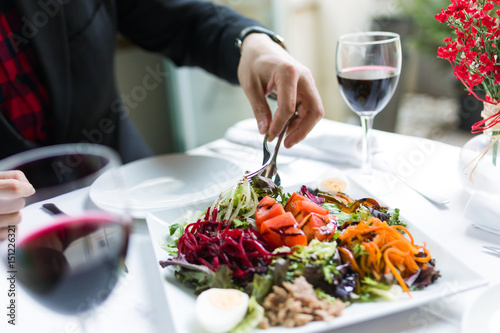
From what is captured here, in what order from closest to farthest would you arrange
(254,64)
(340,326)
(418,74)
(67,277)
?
(67,277)
(340,326)
(254,64)
(418,74)

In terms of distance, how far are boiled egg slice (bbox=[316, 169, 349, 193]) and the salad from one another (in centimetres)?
13

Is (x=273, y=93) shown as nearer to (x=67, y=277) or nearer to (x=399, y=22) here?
(x=67, y=277)

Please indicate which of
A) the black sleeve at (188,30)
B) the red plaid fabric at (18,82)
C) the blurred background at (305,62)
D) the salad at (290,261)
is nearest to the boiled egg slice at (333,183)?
the salad at (290,261)

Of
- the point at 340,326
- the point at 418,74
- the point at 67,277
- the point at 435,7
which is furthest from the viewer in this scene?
the point at 418,74

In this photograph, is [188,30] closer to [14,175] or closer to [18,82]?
[18,82]

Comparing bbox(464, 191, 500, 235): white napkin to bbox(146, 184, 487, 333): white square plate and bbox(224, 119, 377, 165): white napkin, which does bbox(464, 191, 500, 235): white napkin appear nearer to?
bbox(146, 184, 487, 333): white square plate

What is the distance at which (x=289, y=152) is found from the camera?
1.29m

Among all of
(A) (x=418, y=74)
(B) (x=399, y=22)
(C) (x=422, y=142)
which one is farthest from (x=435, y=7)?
(C) (x=422, y=142)

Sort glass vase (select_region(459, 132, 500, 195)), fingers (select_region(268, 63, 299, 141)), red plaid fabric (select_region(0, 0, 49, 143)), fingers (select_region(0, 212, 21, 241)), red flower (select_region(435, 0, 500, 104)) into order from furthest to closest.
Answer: red plaid fabric (select_region(0, 0, 49, 143)), fingers (select_region(268, 63, 299, 141)), glass vase (select_region(459, 132, 500, 195)), red flower (select_region(435, 0, 500, 104)), fingers (select_region(0, 212, 21, 241))

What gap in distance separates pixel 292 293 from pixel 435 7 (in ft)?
11.0

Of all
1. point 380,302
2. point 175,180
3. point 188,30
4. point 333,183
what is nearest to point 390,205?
point 333,183

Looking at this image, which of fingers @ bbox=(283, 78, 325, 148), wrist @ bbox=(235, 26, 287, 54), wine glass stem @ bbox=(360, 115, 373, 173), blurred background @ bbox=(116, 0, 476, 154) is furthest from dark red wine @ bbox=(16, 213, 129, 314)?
blurred background @ bbox=(116, 0, 476, 154)

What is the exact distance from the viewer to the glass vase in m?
0.95

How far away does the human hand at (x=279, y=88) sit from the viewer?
1.06m
